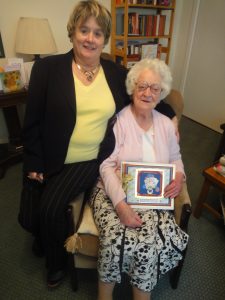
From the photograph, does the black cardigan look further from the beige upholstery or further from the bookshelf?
the bookshelf

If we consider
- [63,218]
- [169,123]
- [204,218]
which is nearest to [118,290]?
[63,218]

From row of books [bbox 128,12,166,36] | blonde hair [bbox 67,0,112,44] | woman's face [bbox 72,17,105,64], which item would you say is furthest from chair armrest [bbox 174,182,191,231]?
row of books [bbox 128,12,166,36]

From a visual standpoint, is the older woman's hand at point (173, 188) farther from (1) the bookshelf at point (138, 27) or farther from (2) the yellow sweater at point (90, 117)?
(1) the bookshelf at point (138, 27)

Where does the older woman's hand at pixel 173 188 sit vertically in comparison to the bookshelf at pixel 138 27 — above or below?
below

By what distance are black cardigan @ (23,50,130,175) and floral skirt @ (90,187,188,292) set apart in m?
0.39

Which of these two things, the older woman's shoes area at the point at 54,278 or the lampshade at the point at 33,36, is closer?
the older woman's shoes area at the point at 54,278

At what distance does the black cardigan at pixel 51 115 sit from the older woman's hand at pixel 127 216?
1.00ft

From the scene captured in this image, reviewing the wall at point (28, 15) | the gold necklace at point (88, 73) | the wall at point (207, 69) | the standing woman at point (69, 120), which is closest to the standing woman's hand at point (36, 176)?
the standing woman at point (69, 120)

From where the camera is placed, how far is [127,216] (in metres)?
1.04

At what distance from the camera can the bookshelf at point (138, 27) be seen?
9.28ft

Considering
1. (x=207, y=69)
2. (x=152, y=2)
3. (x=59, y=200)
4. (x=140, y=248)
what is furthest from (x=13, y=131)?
(x=207, y=69)

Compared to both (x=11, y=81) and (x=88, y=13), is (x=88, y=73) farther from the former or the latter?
(x=11, y=81)

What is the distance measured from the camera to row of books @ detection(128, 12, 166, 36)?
9.46 feet

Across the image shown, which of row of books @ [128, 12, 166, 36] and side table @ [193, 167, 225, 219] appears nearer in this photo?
side table @ [193, 167, 225, 219]
